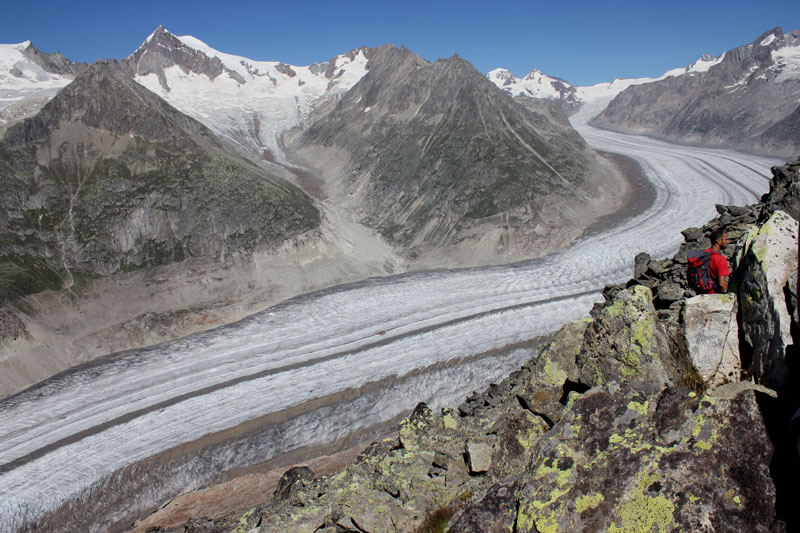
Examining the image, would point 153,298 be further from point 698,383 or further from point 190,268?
point 698,383

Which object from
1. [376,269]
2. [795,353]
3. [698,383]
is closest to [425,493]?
[698,383]

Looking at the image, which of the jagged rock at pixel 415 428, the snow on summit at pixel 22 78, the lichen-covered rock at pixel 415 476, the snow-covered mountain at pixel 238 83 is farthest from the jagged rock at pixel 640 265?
the snow on summit at pixel 22 78

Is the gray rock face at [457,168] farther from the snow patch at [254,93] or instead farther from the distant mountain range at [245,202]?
the snow patch at [254,93]

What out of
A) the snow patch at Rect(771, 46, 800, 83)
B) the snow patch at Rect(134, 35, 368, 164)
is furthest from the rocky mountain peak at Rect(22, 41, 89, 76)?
the snow patch at Rect(771, 46, 800, 83)

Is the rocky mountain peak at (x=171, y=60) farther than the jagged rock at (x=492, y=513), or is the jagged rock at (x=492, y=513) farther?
the rocky mountain peak at (x=171, y=60)

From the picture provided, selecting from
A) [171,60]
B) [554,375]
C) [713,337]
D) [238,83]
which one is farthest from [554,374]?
[171,60]

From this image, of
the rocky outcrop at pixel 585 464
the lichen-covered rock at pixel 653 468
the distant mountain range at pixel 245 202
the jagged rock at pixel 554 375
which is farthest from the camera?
the distant mountain range at pixel 245 202

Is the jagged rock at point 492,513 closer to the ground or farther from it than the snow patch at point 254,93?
closer to the ground
